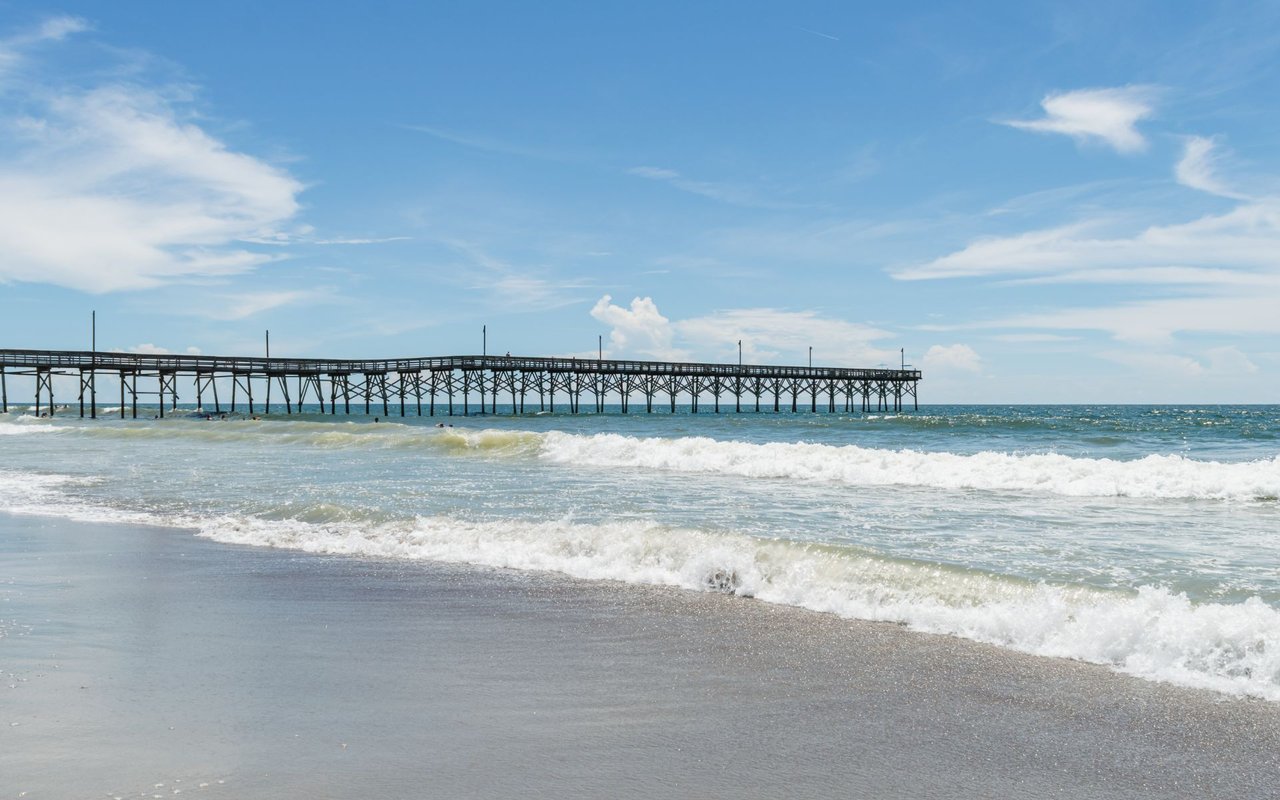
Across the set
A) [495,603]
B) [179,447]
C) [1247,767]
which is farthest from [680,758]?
[179,447]

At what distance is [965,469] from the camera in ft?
50.2

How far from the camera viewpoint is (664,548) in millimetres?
7871

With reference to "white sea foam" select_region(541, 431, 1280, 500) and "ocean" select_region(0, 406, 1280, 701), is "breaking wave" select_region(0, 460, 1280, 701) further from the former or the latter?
"white sea foam" select_region(541, 431, 1280, 500)

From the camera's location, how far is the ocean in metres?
5.36

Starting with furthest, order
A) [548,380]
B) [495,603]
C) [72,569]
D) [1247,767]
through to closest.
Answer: [548,380], [72,569], [495,603], [1247,767]

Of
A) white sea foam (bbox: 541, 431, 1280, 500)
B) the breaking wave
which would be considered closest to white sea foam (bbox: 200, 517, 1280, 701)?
the breaking wave

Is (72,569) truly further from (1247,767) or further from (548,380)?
(548,380)

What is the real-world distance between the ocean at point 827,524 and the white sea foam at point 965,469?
0.18 ft

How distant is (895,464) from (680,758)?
1350 cm

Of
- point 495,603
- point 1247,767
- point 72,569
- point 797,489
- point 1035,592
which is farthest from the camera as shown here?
point 797,489

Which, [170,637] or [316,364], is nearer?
[170,637]

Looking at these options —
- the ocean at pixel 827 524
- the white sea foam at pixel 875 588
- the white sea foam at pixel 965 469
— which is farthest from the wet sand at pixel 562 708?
the white sea foam at pixel 965 469

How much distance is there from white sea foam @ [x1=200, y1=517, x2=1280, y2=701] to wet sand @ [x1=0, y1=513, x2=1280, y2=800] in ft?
0.86

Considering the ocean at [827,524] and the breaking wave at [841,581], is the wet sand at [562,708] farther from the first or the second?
the ocean at [827,524]
